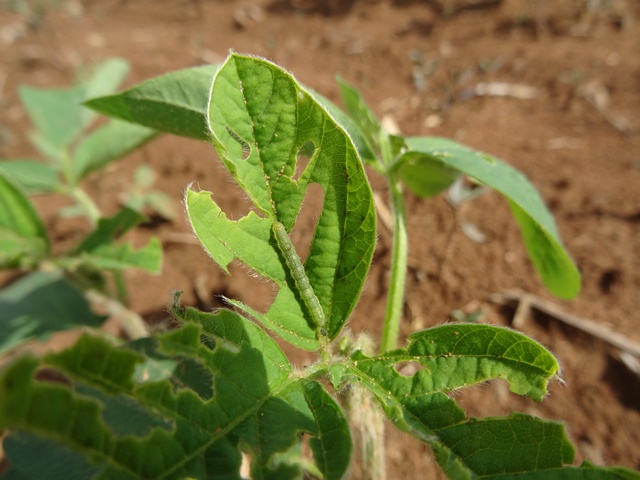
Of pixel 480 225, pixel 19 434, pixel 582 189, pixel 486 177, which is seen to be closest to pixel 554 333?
pixel 480 225

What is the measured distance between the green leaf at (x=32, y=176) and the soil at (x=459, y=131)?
2.12ft

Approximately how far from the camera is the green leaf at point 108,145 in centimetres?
201

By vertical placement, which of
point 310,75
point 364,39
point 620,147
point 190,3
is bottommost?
point 620,147

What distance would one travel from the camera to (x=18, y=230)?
183 cm

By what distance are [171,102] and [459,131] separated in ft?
7.33

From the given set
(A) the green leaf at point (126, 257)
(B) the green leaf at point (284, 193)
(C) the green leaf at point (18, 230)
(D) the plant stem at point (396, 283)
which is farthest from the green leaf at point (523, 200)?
(C) the green leaf at point (18, 230)

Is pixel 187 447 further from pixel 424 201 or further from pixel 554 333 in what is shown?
pixel 424 201

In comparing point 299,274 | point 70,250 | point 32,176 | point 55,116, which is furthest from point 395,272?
point 55,116

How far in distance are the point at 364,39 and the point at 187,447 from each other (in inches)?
161

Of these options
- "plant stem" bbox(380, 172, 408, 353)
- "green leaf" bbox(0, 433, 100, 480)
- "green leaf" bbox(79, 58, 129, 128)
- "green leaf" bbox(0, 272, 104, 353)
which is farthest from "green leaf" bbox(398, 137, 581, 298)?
"green leaf" bbox(79, 58, 129, 128)

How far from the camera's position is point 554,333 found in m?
2.14

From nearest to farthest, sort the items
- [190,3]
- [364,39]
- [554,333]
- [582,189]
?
1. [554,333]
2. [582,189]
3. [364,39]
4. [190,3]

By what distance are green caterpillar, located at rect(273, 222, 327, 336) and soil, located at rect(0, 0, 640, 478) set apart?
1.26 feet

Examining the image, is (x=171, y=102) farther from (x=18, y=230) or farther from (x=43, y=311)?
(x=43, y=311)
